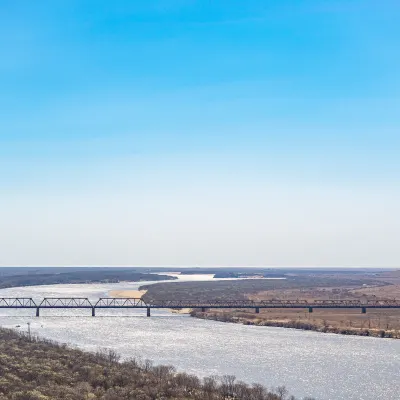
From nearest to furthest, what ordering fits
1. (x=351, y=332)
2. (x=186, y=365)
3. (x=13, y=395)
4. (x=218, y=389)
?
(x=13, y=395) → (x=218, y=389) → (x=186, y=365) → (x=351, y=332)

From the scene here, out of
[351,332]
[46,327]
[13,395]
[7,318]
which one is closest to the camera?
[13,395]

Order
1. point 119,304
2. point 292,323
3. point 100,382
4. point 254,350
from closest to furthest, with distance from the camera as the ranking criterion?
point 100,382 → point 254,350 → point 292,323 → point 119,304

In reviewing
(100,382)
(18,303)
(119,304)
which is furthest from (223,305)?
(100,382)

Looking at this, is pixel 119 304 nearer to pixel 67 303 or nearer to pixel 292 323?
pixel 67 303

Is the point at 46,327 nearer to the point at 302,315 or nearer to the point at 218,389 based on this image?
the point at 302,315

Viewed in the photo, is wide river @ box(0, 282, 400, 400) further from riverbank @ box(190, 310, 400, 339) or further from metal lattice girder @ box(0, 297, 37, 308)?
metal lattice girder @ box(0, 297, 37, 308)

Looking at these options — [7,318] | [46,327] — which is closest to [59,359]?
[46,327]
